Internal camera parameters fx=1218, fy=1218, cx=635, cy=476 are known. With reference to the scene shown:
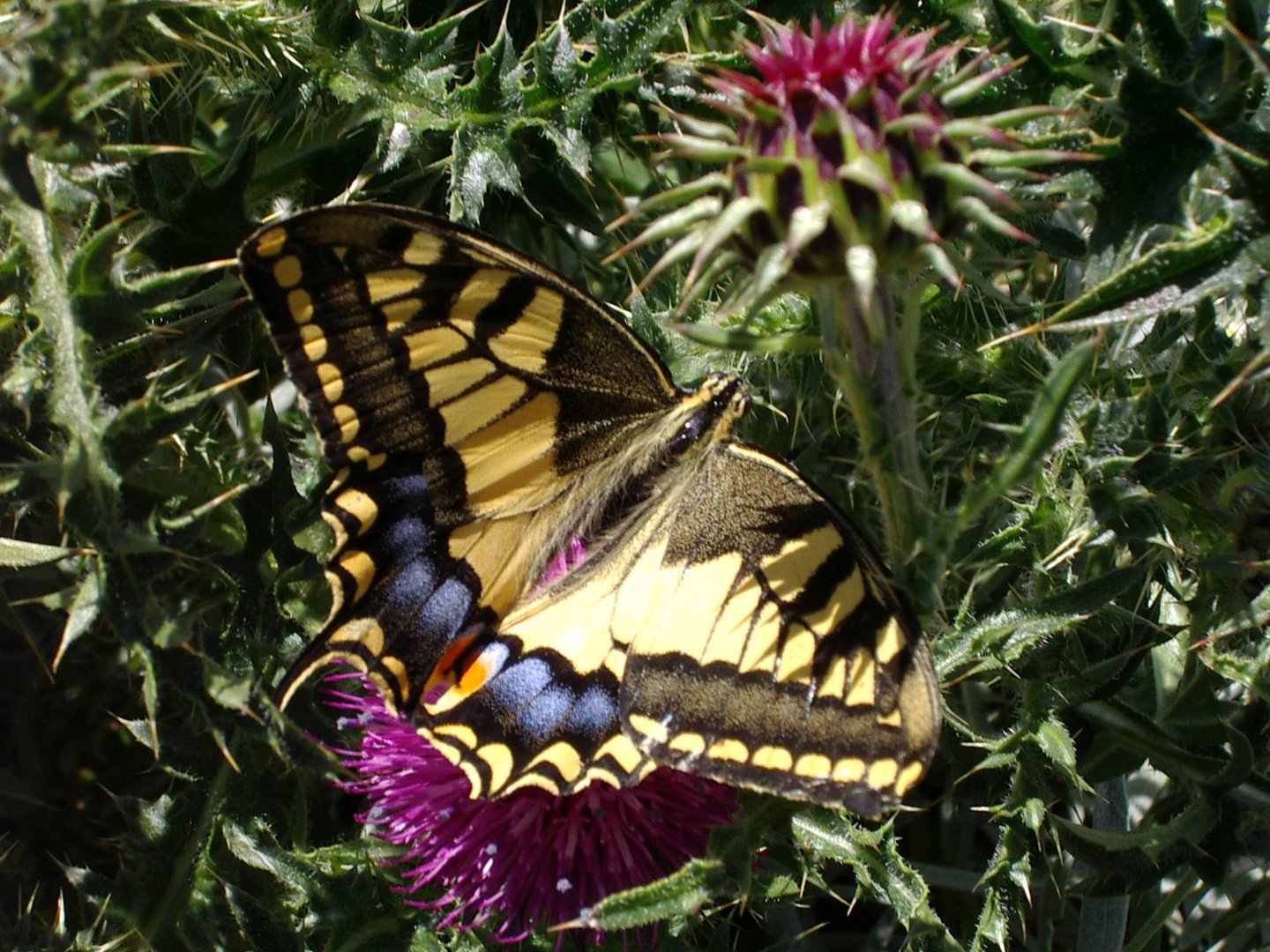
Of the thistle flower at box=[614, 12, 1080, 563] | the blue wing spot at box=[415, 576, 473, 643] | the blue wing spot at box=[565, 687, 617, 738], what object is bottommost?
the blue wing spot at box=[565, 687, 617, 738]

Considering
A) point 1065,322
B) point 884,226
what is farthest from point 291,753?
point 1065,322

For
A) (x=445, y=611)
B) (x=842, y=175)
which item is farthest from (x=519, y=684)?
(x=842, y=175)

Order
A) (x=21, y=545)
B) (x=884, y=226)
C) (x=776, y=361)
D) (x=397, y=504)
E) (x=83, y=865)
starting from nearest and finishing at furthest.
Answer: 1. (x=884, y=226)
2. (x=397, y=504)
3. (x=21, y=545)
4. (x=776, y=361)
5. (x=83, y=865)

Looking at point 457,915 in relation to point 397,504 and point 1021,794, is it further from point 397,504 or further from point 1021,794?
point 1021,794

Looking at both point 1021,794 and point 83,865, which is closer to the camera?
point 1021,794

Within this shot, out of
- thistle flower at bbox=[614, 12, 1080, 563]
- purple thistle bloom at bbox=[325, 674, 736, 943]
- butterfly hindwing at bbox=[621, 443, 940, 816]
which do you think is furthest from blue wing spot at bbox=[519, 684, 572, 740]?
thistle flower at bbox=[614, 12, 1080, 563]

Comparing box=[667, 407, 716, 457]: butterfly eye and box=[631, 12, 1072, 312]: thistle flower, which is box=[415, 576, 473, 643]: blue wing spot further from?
box=[631, 12, 1072, 312]: thistle flower

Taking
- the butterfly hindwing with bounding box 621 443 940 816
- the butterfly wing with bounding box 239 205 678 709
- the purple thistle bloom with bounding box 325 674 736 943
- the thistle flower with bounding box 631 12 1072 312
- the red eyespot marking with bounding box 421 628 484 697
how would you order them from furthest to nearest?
the purple thistle bloom with bounding box 325 674 736 943 < the red eyespot marking with bounding box 421 628 484 697 < the butterfly wing with bounding box 239 205 678 709 < the butterfly hindwing with bounding box 621 443 940 816 < the thistle flower with bounding box 631 12 1072 312

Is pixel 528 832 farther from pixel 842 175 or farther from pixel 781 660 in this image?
pixel 842 175
